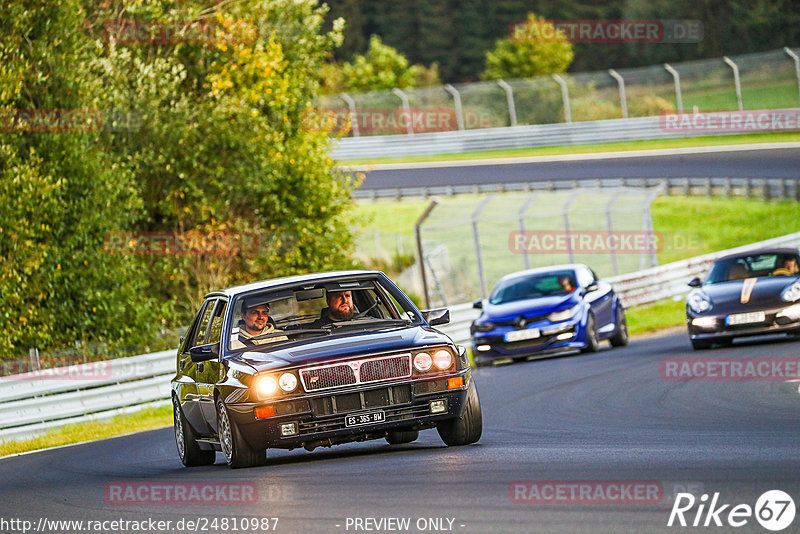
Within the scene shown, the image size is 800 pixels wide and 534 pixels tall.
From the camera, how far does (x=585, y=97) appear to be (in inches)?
2057

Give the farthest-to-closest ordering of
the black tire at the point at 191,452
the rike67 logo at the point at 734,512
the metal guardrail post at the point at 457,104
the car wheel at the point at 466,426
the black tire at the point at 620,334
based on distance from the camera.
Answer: the metal guardrail post at the point at 457,104, the black tire at the point at 620,334, the black tire at the point at 191,452, the car wheel at the point at 466,426, the rike67 logo at the point at 734,512

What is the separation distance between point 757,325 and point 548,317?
3.69 metres

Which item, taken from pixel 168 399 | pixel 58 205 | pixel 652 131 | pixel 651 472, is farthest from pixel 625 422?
pixel 652 131

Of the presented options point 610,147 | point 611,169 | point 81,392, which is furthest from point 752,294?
Answer: point 610,147

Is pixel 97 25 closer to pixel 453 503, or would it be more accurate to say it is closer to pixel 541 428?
pixel 541 428

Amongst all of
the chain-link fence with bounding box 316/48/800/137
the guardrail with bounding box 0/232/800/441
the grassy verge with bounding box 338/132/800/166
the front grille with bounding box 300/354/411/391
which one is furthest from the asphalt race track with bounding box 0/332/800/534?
the grassy verge with bounding box 338/132/800/166

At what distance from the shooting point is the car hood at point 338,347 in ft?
30.4

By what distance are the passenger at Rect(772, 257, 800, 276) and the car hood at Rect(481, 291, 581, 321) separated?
3291 millimetres

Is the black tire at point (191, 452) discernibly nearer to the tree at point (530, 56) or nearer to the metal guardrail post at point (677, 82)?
the metal guardrail post at point (677, 82)

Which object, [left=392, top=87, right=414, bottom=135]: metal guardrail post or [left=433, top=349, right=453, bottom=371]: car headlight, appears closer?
[left=433, top=349, right=453, bottom=371]: car headlight

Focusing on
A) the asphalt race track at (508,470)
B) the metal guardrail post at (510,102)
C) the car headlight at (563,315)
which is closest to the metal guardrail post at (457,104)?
the metal guardrail post at (510,102)

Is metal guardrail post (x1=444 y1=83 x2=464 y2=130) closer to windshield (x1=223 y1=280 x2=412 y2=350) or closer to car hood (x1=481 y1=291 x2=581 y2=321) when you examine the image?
car hood (x1=481 y1=291 x2=581 y2=321)

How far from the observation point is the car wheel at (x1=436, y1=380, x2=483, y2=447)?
974cm

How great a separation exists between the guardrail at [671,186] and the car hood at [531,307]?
2230 centimetres
